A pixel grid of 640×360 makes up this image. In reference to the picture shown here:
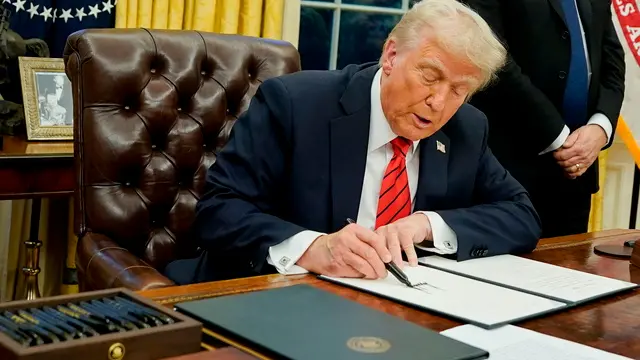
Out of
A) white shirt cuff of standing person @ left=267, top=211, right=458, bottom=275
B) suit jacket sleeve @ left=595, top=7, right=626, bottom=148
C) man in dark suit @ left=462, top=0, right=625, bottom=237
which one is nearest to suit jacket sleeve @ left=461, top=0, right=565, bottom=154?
man in dark suit @ left=462, top=0, right=625, bottom=237

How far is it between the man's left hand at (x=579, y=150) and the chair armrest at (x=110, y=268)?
154 cm

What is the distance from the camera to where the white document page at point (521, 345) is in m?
1.16

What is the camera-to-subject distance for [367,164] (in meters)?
1.99

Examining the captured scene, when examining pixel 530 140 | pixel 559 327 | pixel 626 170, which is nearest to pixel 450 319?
pixel 559 327

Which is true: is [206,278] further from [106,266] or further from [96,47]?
[96,47]

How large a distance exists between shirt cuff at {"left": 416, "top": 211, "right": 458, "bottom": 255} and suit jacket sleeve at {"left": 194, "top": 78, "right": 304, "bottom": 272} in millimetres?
314

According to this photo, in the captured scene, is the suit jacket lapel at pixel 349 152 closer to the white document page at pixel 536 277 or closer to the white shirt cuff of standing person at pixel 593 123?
the white document page at pixel 536 277

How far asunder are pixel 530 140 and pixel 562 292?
133cm

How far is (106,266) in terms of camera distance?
6.16 feet

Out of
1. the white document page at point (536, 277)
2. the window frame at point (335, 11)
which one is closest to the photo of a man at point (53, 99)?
the window frame at point (335, 11)

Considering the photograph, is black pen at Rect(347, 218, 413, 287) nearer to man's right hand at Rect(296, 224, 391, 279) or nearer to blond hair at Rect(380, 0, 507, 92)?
man's right hand at Rect(296, 224, 391, 279)

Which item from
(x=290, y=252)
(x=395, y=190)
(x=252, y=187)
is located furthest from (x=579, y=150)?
(x=290, y=252)

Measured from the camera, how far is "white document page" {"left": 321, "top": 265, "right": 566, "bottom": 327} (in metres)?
1.34

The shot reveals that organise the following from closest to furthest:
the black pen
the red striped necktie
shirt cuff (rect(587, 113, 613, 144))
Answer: the black pen
the red striped necktie
shirt cuff (rect(587, 113, 613, 144))
